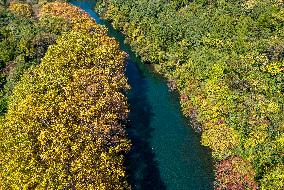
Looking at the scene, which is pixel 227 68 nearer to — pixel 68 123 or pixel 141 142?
pixel 141 142

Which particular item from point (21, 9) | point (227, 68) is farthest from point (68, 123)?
point (21, 9)

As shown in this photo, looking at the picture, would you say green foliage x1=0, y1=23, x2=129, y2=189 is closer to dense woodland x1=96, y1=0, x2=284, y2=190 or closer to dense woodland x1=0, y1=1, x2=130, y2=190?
dense woodland x1=0, y1=1, x2=130, y2=190

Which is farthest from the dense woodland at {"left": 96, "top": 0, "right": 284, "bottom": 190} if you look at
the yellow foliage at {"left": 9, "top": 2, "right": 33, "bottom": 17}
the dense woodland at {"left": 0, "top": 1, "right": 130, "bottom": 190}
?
the yellow foliage at {"left": 9, "top": 2, "right": 33, "bottom": 17}

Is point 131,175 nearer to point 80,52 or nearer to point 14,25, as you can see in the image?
point 80,52

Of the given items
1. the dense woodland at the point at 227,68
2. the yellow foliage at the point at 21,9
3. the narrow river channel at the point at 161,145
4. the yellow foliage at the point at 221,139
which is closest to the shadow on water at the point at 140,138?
the narrow river channel at the point at 161,145

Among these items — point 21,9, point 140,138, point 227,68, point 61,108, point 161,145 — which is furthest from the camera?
point 21,9

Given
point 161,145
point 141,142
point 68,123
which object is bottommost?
point 141,142
